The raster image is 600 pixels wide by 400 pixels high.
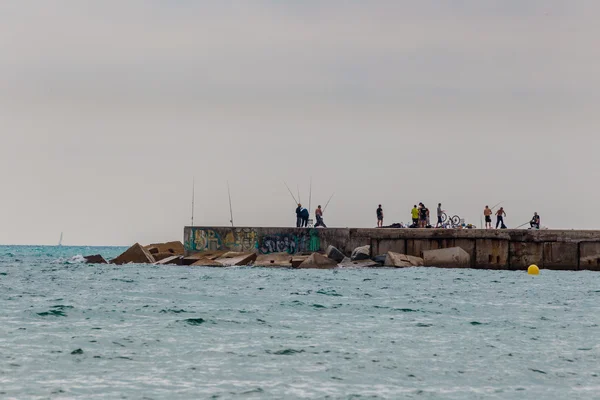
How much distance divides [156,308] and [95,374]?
8377mm

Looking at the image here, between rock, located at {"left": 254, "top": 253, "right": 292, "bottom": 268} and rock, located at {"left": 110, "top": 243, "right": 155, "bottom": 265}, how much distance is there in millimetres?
6591

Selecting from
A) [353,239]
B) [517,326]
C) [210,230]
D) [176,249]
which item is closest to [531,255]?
[353,239]

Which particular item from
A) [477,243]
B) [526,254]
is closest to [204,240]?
[477,243]

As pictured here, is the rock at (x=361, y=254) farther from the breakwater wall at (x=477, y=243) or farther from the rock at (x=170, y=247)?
the rock at (x=170, y=247)

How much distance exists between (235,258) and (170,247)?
728 cm

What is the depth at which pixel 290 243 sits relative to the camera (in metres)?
41.6

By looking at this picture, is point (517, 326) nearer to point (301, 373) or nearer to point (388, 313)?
point (388, 313)

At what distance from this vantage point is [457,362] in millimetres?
13125

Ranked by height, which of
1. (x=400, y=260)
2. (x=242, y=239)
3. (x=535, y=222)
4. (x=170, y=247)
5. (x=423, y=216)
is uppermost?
(x=423, y=216)

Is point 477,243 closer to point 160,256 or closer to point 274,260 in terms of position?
point 274,260

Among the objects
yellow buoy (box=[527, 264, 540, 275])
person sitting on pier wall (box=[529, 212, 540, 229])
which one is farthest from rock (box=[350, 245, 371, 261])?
person sitting on pier wall (box=[529, 212, 540, 229])

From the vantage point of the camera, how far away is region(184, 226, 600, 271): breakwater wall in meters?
38.0

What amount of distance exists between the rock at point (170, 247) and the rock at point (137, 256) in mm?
1392

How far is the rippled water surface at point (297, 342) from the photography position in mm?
11273
